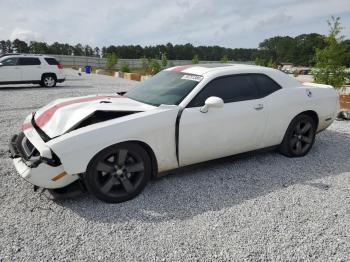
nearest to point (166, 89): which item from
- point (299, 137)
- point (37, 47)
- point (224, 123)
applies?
point (224, 123)

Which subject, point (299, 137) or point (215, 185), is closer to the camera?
point (215, 185)

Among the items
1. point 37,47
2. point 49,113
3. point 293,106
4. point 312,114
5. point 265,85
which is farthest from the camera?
point 37,47

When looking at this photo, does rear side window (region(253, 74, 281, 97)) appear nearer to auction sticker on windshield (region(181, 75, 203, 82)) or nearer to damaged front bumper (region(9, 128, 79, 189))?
auction sticker on windshield (region(181, 75, 203, 82))

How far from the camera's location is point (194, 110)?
371cm

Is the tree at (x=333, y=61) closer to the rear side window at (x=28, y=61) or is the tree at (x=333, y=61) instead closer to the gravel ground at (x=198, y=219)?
the gravel ground at (x=198, y=219)

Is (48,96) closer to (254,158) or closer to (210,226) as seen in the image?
(254,158)

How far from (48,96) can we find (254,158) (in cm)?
940

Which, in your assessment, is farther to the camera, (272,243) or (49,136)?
(49,136)

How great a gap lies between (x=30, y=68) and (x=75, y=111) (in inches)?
500

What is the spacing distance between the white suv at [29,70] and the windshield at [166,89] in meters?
12.0

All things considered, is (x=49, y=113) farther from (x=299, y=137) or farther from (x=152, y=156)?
(x=299, y=137)

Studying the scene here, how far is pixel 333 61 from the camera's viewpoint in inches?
384

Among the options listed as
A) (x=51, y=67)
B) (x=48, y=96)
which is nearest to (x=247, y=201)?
(x=48, y=96)

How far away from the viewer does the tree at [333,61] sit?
977 cm
